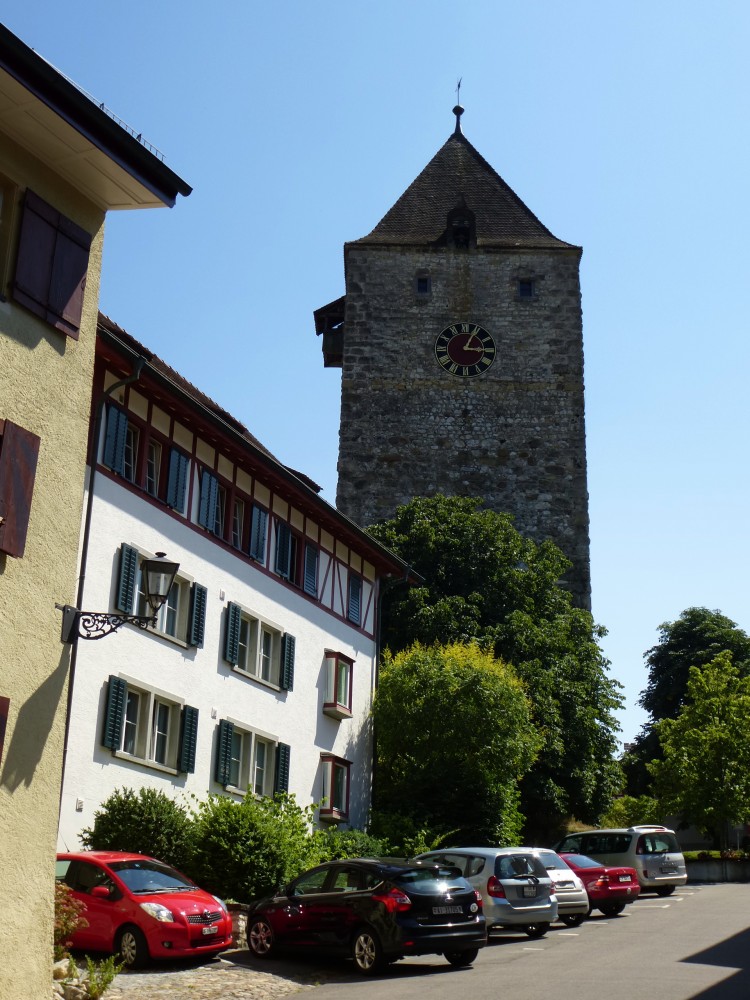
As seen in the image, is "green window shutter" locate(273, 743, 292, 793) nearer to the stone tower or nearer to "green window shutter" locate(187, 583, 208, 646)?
"green window shutter" locate(187, 583, 208, 646)

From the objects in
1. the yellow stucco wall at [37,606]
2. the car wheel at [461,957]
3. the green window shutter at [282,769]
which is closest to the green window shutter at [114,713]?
the green window shutter at [282,769]

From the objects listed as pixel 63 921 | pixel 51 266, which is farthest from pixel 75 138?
pixel 63 921

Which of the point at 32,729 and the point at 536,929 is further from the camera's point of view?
the point at 536,929

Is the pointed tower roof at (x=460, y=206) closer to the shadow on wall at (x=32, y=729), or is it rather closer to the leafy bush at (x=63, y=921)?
the leafy bush at (x=63, y=921)

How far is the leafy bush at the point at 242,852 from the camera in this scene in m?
20.1

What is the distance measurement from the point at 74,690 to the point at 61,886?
5.91 metres

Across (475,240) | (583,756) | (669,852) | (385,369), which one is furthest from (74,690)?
(475,240)

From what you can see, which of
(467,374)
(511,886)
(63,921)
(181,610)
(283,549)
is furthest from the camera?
(467,374)

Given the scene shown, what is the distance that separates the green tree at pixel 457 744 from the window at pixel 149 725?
802cm

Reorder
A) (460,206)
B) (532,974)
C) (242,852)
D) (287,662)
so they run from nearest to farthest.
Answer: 1. (532,974)
2. (242,852)
3. (287,662)
4. (460,206)

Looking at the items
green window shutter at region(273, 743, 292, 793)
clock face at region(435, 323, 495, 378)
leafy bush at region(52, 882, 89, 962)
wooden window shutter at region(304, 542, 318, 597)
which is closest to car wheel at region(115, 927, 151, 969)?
leafy bush at region(52, 882, 89, 962)

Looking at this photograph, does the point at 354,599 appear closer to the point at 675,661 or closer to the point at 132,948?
the point at 132,948

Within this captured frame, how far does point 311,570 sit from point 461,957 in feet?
43.1

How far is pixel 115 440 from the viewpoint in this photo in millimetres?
21719
